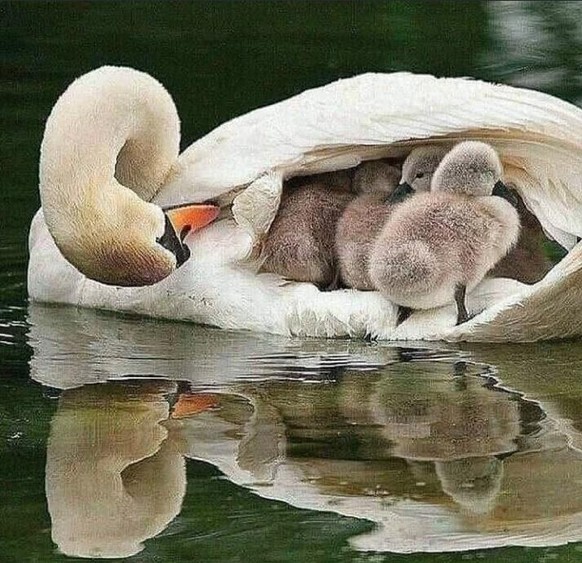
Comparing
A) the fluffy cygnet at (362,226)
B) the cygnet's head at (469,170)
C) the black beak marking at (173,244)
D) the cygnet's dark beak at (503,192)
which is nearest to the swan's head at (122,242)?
the black beak marking at (173,244)

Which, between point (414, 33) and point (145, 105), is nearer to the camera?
point (145, 105)

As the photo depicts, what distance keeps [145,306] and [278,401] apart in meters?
1.15

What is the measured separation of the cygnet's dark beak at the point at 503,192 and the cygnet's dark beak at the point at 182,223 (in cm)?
90

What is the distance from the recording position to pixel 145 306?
22.0ft

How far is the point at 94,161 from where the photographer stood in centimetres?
637

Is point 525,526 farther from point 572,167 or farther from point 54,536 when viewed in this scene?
point 572,167

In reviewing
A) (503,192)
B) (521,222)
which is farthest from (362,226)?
(521,222)

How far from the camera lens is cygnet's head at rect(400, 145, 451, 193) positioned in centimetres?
629

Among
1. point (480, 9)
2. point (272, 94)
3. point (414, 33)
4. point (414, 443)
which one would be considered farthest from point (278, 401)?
point (480, 9)

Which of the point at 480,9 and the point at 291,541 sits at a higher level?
the point at 291,541

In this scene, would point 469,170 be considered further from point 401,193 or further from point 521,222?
point 521,222

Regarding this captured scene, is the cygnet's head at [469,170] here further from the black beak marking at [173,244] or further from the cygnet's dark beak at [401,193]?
the black beak marking at [173,244]

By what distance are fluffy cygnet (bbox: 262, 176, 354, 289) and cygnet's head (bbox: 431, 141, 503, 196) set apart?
380 millimetres

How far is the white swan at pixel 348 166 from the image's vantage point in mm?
6078
